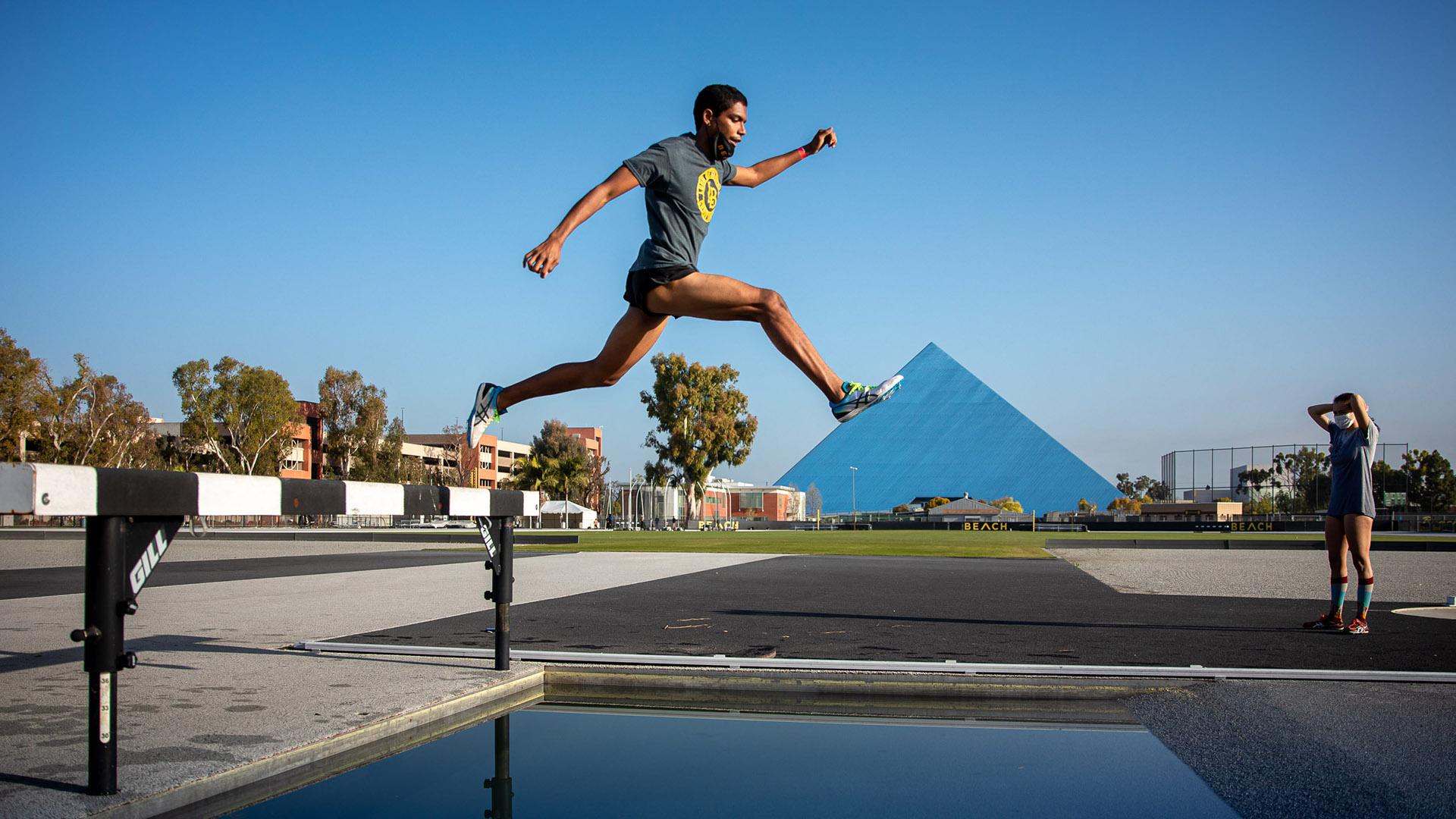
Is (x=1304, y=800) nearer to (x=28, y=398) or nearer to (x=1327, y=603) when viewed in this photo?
(x=1327, y=603)

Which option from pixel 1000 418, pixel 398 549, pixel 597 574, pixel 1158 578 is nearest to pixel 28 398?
pixel 398 549

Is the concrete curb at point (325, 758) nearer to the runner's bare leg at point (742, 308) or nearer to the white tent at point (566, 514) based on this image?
the runner's bare leg at point (742, 308)

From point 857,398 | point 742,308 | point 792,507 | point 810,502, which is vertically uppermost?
point 742,308

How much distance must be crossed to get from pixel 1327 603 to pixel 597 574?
809cm

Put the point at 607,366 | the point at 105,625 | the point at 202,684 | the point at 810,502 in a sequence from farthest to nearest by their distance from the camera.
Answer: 1. the point at 810,502
2. the point at 202,684
3. the point at 607,366
4. the point at 105,625

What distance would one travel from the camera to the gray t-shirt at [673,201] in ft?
13.3

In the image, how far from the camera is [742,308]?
13.4ft

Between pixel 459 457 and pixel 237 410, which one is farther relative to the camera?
pixel 459 457

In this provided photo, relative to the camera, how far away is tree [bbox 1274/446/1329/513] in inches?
2717

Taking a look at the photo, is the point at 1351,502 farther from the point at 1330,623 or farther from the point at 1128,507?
the point at 1128,507

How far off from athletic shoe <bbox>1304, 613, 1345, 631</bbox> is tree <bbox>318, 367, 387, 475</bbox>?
205 ft

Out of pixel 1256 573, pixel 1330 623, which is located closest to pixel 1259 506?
pixel 1256 573

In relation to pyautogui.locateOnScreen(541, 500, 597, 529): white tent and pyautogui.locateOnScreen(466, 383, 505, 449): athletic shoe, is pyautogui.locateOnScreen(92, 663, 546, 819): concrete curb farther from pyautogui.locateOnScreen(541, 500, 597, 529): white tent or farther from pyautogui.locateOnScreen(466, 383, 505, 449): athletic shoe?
pyautogui.locateOnScreen(541, 500, 597, 529): white tent

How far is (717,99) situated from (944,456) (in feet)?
417
